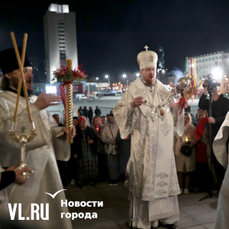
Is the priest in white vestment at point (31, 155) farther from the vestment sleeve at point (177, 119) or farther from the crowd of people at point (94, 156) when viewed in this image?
the crowd of people at point (94, 156)

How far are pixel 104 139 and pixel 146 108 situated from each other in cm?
280

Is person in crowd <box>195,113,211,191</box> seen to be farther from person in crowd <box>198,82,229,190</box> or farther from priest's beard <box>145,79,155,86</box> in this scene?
priest's beard <box>145,79,155,86</box>

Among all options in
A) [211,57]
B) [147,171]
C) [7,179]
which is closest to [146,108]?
[147,171]

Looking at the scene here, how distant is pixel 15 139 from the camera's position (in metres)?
1.85

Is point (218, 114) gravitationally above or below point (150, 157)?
above

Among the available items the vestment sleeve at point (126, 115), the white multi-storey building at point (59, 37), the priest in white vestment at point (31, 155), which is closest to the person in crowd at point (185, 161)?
the vestment sleeve at point (126, 115)

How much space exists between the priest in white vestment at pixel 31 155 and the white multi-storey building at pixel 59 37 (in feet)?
207

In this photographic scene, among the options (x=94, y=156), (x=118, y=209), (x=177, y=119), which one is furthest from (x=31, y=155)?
(x=94, y=156)

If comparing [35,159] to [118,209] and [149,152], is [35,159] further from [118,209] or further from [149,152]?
[118,209]

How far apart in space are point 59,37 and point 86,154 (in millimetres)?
63547

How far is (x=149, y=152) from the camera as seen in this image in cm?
377

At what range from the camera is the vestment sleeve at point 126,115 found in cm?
377

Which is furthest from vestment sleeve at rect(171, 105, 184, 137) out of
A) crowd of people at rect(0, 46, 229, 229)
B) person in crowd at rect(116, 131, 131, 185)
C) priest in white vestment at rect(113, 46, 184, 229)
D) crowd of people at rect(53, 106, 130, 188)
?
person in crowd at rect(116, 131, 131, 185)

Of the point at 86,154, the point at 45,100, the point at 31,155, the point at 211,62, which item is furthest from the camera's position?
the point at 211,62
